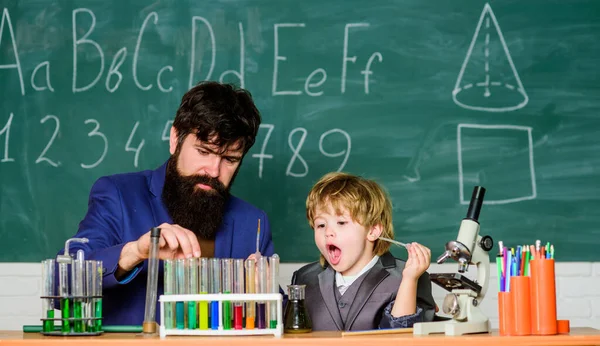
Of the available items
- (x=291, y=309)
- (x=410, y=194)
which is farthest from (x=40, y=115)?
(x=291, y=309)

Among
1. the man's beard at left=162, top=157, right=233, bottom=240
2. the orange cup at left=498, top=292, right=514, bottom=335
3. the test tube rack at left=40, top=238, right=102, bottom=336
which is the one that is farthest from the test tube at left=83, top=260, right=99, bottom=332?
the orange cup at left=498, top=292, right=514, bottom=335

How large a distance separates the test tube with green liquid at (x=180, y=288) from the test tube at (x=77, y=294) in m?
0.21

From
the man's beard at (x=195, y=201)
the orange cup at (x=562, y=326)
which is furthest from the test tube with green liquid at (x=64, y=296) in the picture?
the orange cup at (x=562, y=326)

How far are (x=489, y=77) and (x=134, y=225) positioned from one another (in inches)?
65.8

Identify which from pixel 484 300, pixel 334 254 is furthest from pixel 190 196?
pixel 484 300

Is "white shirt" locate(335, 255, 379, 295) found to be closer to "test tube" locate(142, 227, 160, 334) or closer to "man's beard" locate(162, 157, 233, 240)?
"man's beard" locate(162, 157, 233, 240)

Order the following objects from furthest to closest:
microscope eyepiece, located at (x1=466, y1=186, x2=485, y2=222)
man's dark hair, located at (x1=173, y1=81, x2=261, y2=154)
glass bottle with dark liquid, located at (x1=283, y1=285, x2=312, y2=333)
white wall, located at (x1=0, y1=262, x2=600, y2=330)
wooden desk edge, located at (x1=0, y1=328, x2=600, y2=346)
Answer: white wall, located at (x1=0, y1=262, x2=600, y2=330) → man's dark hair, located at (x1=173, y1=81, x2=261, y2=154) → microscope eyepiece, located at (x1=466, y1=186, x2=485, y2=222) → glass bottle with dark liquid, located at (x1=283, y1=285, x2=312, y2=333) → wooden desk edge, located at (x1=0, y1=328, x2=600, y2=346)

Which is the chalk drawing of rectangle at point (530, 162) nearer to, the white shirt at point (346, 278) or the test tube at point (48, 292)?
the white shirt at point (346, 278)

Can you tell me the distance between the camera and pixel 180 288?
1.92m

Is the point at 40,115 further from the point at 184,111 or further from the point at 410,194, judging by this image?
the point at 410,194

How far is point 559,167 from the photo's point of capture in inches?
135

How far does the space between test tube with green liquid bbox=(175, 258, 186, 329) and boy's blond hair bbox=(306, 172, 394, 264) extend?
0.73 meters

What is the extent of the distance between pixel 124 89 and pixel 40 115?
→ 36cm

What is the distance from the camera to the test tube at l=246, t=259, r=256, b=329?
74.2 inches
